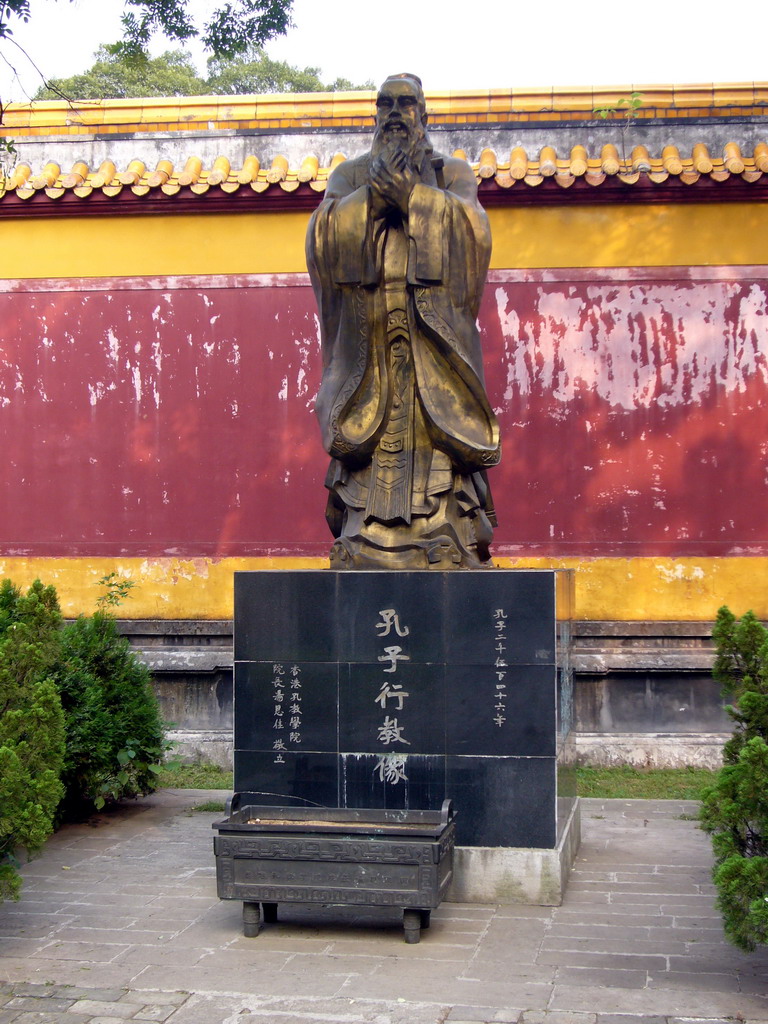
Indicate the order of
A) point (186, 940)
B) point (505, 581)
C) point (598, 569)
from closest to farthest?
1. point (186, 940)
2. point (505, 581)
3. point (598, 569)

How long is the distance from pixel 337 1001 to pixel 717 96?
749 cm

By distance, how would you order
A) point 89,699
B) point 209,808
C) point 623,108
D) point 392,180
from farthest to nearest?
point 623,108, point 209,808, point 89,699, point 392,180

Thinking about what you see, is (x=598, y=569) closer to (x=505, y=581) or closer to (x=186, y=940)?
(x=505, y=581)

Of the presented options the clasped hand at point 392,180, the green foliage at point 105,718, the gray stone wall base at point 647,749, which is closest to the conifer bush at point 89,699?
Result: the green foliage at point 105,718

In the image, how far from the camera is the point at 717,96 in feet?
31.0

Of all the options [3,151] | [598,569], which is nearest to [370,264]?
[598,569]

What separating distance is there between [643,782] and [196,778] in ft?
9.51

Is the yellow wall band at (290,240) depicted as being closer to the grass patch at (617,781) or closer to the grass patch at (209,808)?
the grass patch at (617,781)

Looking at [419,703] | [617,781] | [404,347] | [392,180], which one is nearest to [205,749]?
[617,781]

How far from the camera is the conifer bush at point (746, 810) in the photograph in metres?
4.02

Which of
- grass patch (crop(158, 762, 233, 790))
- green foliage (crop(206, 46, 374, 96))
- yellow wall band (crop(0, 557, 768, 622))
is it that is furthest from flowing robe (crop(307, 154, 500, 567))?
green foliage (crop(206, 46, 374, 96))

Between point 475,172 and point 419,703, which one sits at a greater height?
point 475,172

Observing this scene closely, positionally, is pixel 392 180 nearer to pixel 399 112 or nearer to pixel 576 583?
pixel 399 112

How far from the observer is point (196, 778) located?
8.48m
